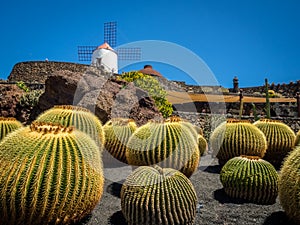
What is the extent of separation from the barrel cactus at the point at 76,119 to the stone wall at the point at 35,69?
29.5m

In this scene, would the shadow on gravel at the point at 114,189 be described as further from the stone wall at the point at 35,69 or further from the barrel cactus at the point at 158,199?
the stone wall at the point at 35,69

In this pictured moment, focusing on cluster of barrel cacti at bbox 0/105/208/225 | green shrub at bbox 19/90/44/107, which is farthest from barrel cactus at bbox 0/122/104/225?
green shrub at bbox 19/90/44/107

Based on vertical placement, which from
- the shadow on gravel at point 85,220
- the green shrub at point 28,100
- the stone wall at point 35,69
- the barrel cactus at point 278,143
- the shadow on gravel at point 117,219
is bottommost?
the shadow on gravel at point 117,219

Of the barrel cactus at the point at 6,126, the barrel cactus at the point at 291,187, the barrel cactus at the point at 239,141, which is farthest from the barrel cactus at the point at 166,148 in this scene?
the barrel cactus at the point at 6,126

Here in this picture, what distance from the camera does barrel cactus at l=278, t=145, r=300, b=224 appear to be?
3.48 m

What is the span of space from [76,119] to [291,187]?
3.52 metres

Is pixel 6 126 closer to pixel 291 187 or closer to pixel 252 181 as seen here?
pixel 252 181

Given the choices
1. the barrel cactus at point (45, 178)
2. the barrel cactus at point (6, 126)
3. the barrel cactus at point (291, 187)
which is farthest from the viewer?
the barrel cactus at point (6, 126)

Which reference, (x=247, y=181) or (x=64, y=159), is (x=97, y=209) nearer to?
(x=64, y=159)

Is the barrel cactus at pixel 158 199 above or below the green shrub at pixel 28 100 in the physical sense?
below

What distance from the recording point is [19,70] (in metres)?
34.9

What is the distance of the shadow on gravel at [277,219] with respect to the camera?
3955 mm

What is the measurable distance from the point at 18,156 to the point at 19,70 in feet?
114

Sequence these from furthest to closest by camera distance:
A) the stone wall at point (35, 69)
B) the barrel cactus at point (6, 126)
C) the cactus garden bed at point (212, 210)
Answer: the stone wall at point (35, 69)
the barrel cactus at point (6, 126)
the cactus garden bed at point (212, 210)
